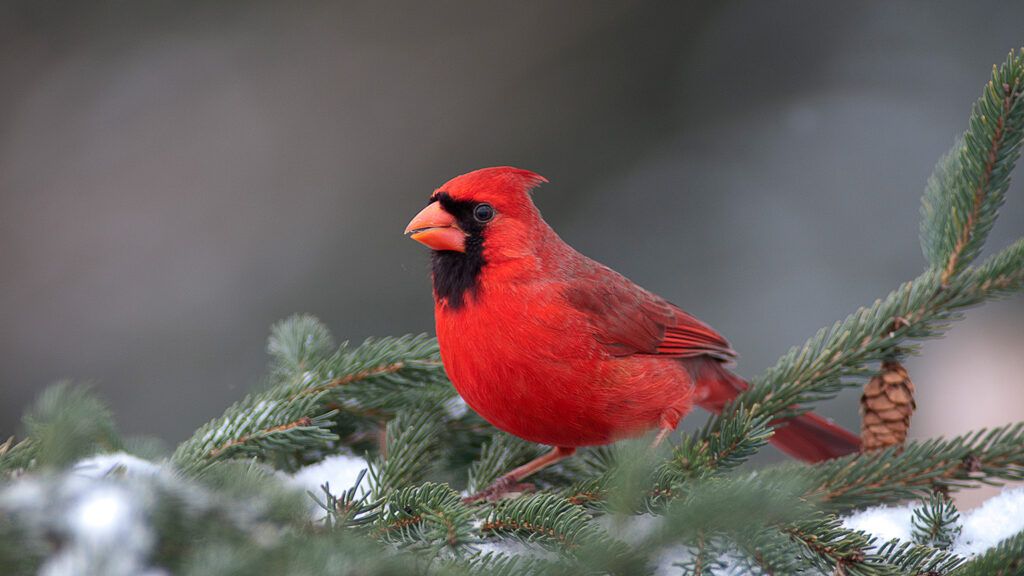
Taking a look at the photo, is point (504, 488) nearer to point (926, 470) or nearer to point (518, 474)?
point (518, 474)

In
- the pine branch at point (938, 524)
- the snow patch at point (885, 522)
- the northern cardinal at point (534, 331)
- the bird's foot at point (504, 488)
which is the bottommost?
the bird's foot at point (504, 488)

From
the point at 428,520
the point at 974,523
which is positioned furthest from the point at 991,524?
the point at 428,520

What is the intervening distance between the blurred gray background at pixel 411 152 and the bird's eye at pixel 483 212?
1.37 meters

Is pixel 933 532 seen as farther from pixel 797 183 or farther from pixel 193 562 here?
pixel 797 183

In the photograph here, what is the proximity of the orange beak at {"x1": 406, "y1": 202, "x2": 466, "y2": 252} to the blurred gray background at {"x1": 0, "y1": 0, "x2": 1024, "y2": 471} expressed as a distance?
1.37 metres

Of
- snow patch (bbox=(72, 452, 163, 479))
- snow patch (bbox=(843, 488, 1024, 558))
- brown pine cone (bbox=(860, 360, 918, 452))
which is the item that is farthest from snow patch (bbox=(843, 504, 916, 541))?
snow patch (bbox=(72, 452, 163, 479))

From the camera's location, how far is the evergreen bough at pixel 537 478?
1170 mm

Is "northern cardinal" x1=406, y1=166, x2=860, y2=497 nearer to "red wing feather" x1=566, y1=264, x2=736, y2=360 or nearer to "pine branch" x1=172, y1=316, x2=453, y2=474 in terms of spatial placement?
"red wing feather" x1=566, y1=264, x2=736, y2=360

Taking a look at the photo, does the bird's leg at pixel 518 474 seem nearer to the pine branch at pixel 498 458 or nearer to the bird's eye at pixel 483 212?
the pine branch at pixel 498 458

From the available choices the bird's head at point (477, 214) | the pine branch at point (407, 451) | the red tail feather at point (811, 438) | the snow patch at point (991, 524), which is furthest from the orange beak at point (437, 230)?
the snow patch at point (991, 524)

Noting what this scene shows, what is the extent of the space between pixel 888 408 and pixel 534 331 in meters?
0.85

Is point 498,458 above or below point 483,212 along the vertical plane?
below

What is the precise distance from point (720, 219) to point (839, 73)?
76 centimetres

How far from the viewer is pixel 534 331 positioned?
2.01 meters
